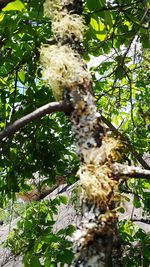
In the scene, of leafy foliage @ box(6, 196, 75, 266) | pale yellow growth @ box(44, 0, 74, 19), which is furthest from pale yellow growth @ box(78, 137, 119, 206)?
leafy foliage @ box(6, 196, 75, 266)

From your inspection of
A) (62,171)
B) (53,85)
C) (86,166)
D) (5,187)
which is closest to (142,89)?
(62,171)

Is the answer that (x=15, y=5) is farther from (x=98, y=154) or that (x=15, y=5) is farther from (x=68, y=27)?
(x=98, y=154)

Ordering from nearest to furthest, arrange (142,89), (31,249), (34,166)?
(31,249) → (34,166) → (142,89)

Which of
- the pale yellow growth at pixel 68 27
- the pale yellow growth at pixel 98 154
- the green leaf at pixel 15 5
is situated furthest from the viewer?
the green leaf at pixel 15 5

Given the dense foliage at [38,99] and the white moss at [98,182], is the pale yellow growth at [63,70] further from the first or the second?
the dense foliage at [38,99]

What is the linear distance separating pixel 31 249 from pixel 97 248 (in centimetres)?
156

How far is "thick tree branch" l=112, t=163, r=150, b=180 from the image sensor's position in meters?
1.02

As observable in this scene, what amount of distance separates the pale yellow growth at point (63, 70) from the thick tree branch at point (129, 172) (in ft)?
0.97

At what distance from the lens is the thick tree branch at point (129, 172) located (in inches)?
40.0

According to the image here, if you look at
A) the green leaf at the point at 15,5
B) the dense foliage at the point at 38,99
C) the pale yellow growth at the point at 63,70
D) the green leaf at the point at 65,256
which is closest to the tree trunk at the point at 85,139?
the pale yellow growth at the point at 63,70

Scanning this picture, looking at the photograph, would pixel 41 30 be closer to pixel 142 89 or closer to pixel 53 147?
pixel 53 147

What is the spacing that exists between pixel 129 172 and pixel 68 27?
59 centimetres

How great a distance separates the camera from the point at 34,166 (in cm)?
258

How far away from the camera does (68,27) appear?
4.41ft
